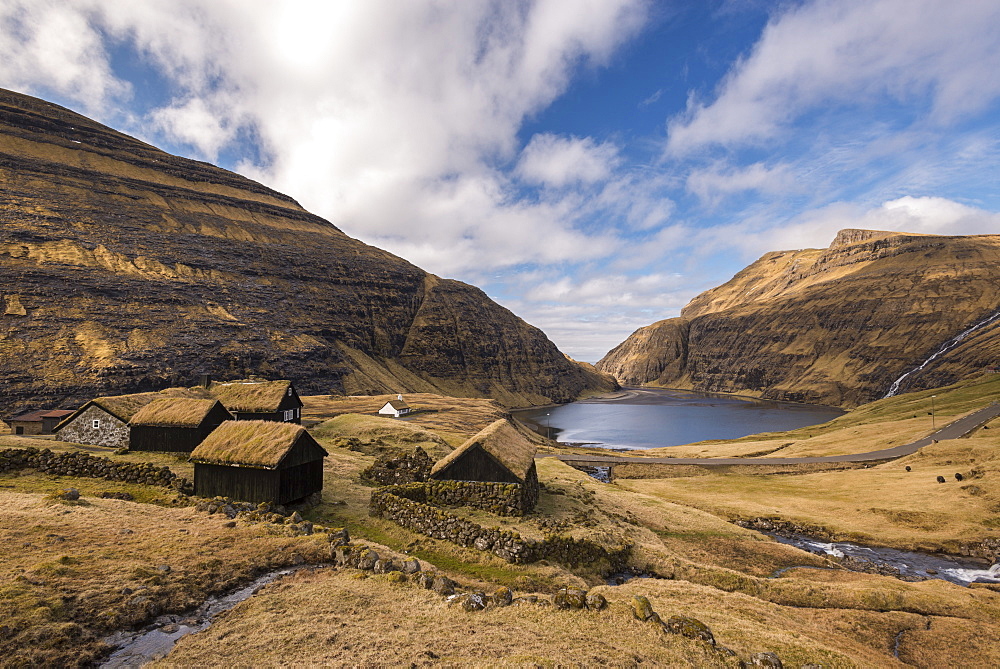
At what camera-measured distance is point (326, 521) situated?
992 inches

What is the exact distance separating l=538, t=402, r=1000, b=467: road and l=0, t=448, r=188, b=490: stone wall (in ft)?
193

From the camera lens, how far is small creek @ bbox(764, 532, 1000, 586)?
29744mm

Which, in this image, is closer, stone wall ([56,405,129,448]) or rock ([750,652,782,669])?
rock ([750,652,782,669])

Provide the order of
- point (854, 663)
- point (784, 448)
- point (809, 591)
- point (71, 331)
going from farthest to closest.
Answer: point (71, 331), point (784, 448), point (809, 591), point (854, 663)

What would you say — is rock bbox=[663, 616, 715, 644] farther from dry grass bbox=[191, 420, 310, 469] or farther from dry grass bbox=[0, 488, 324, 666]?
dry grass bbox=[191, 420, 310, 469]

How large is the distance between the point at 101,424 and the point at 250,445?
20130 mm

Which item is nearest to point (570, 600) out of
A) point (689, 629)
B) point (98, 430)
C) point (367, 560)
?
point (689, 629)

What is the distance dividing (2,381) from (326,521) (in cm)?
9975

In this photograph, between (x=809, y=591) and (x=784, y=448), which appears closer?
(x=809, y=591)

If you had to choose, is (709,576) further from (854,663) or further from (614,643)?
(614,643)

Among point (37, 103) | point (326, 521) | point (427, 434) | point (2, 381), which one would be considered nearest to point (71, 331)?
point (2, 381)

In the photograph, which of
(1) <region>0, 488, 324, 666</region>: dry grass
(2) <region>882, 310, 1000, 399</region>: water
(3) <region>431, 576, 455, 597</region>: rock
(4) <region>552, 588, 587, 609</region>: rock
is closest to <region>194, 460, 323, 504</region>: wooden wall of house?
(1) <region>0, 488, 324, 666</region>: dry grass

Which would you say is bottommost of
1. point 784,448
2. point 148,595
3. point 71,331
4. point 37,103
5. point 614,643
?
point 784,448

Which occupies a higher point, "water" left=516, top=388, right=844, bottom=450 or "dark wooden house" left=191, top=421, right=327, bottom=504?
"dark wooden house" left=191, top=421, right=327, bottom=504
